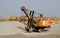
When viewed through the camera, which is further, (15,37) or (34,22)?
(34,22)

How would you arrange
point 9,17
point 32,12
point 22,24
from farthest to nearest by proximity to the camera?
1. point 9,17
2. point 22,24
3. point 32,12

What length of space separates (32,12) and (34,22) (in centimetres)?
150

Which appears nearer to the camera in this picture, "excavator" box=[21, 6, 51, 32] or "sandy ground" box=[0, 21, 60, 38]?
"sandy ground" box=[0, 21, 60, 38]

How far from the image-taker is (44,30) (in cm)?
2438

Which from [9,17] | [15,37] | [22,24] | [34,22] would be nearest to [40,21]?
[34,22]

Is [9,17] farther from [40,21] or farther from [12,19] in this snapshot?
[40,21]

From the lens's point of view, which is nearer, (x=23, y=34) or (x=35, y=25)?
(x=23, y=34)

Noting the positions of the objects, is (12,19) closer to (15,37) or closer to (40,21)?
(40,21)

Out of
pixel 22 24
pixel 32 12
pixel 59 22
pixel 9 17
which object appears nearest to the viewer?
pixel 32 12

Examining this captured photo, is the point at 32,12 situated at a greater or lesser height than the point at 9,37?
greater

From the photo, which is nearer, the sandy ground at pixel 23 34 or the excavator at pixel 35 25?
the sandy ground at pixel 23 34

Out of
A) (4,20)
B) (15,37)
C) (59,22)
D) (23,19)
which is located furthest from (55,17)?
(15,37)

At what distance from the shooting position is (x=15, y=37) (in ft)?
60.2

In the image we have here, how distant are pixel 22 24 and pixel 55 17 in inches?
254
